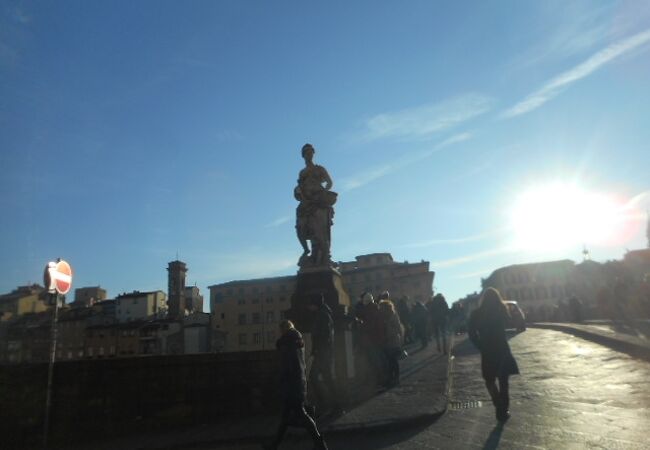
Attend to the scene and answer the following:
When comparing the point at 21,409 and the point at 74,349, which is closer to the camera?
the point at 21,409

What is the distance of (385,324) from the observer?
348 inches

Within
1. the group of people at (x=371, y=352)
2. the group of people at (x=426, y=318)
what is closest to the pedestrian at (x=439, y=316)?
the group of people at (x=426, y=318)

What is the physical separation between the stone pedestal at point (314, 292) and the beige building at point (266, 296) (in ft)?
229

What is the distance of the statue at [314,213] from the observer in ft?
31.7

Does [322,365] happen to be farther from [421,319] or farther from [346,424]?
[421,319]

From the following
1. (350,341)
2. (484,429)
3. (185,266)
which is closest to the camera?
(484,429)

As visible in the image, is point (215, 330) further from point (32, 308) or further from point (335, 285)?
point (335, 285)

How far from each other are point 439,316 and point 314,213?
7019mm

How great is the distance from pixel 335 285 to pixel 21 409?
550cm

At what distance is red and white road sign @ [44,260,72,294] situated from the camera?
248 inches

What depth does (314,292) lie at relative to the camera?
9.20m

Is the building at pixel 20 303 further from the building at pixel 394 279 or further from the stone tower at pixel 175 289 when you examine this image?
the building at pixel 394 279

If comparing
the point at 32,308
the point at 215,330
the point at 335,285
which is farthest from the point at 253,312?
the point at 335,285

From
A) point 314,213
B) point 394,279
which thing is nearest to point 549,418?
point 314,213
